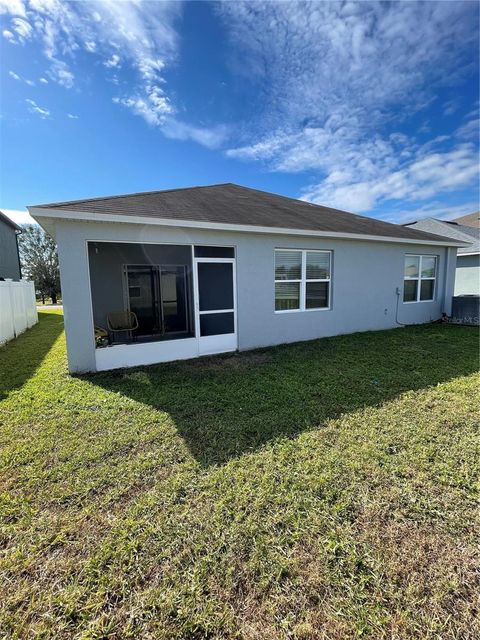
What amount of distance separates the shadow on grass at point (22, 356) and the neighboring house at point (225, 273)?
3.69 ft

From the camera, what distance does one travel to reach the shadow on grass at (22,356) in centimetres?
557

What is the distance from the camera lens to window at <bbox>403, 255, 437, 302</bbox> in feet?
34.6

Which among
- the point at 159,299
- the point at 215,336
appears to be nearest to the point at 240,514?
the point at 215,336

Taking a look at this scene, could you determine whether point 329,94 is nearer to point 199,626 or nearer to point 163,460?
point 163,460

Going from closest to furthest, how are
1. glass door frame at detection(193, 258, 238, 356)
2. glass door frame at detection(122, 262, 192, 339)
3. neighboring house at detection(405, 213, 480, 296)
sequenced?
glass door frame at detection(193, 258, 238, 356) < glass door frame at detection(122, 262, 192, 339) < neighboring house at detection(405, 213, 480, 296)

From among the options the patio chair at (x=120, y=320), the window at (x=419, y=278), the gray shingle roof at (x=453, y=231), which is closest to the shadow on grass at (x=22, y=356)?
the patio chair at (x=120, y=320)

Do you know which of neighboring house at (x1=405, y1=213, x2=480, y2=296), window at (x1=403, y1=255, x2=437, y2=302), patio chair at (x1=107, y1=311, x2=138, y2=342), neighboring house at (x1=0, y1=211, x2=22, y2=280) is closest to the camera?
patio chair at (x1=107, y1=311, x2=138, y2=342)

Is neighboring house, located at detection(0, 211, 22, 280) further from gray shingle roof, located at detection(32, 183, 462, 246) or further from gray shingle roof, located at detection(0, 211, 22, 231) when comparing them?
gray shingle roof, located at detection(32, 183, 462, 246)

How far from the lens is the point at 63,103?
7613 mm

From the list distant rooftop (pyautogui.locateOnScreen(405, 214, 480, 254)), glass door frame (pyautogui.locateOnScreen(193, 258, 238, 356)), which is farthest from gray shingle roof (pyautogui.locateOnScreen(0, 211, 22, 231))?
distant rooftop (pyautogui.locateOnScreen(405, 214, 480, 254))

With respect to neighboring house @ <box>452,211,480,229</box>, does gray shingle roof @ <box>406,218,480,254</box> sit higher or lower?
lower

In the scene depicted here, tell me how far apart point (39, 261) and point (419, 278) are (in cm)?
3606

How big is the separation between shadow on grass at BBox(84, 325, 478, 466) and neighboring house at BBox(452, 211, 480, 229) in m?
20.8

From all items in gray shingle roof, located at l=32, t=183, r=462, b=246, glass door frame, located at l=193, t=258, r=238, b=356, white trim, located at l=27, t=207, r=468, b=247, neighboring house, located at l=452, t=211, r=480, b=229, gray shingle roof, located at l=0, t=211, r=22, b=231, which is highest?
neighboring house, located at l=452, t=211, r=480, b=229
